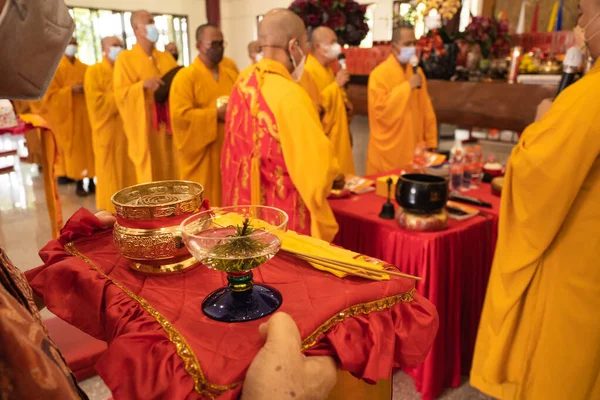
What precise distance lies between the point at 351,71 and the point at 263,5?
5.27 metres

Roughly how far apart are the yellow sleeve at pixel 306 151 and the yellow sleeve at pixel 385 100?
224 cm

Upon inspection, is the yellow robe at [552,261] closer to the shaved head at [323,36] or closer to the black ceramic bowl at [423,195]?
the black ceramic bowl at [423,195]

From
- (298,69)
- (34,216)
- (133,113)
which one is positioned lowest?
(34,216)

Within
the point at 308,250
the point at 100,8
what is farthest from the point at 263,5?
the point at 308,250

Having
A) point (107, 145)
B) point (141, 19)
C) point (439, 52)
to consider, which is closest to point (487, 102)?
point (439, 52)

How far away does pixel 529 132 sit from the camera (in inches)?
66.6

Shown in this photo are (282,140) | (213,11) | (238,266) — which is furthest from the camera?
(213,11)

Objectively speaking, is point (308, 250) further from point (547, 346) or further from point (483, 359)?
point (483, 359)

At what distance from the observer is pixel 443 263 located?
1977 millimetres

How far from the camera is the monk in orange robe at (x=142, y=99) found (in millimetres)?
4223

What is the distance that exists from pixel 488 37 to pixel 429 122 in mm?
919

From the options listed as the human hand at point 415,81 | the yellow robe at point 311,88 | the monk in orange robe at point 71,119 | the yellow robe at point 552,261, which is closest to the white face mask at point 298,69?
the yellow robe at point 311,88

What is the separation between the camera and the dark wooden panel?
3895 mm

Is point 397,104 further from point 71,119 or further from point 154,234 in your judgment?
point 71,119
